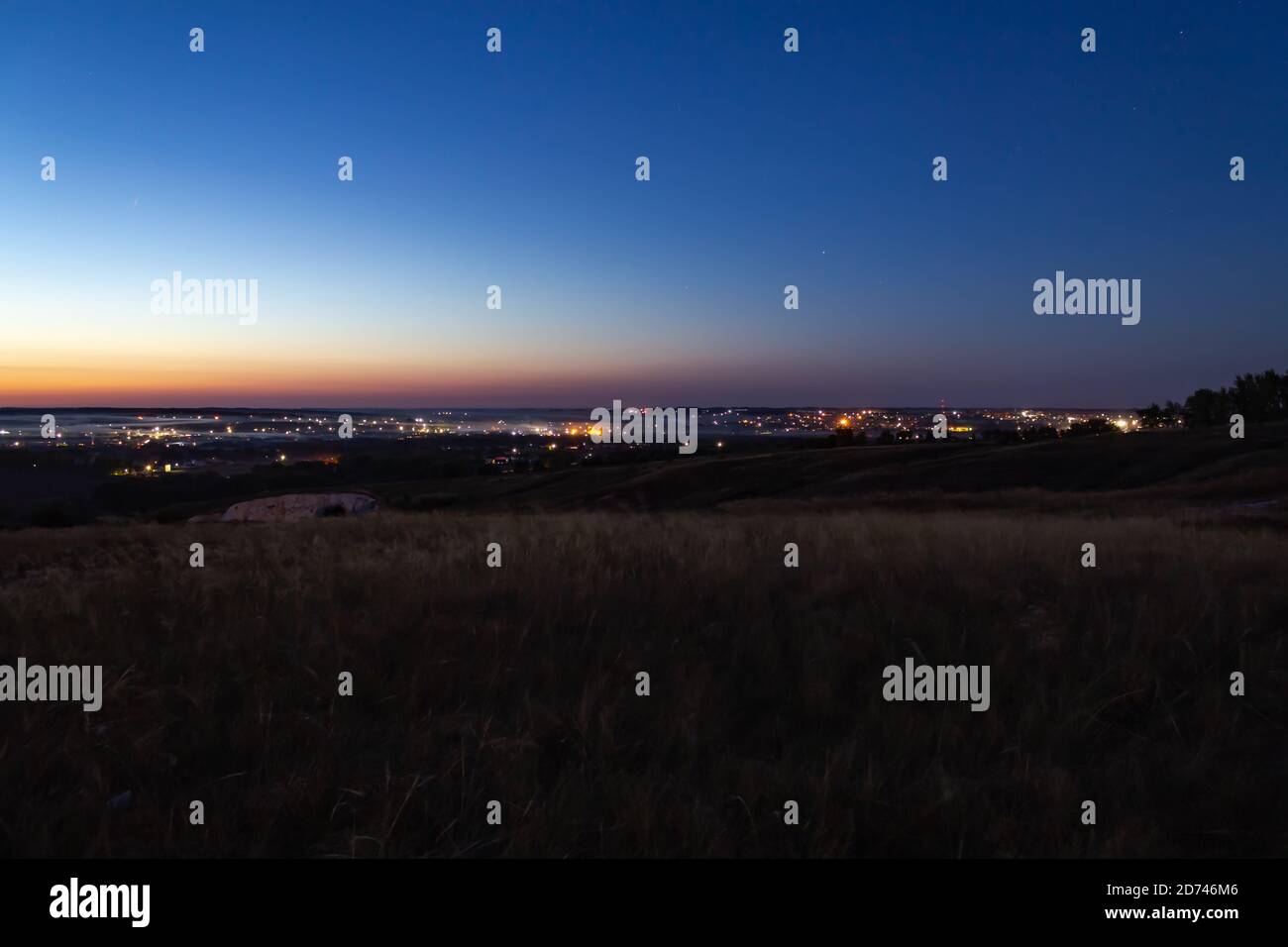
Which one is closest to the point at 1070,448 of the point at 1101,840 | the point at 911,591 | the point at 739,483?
the point at 739,483

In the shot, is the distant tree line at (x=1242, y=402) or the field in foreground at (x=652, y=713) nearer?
the field in foreground at (x=652, y=713)

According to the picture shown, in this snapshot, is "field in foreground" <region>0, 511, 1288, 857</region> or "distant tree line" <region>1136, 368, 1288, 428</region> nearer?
"field in foreground" <region>0, 511, 1288, 857</region>

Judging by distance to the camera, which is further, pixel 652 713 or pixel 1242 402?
pixel 1242 402
